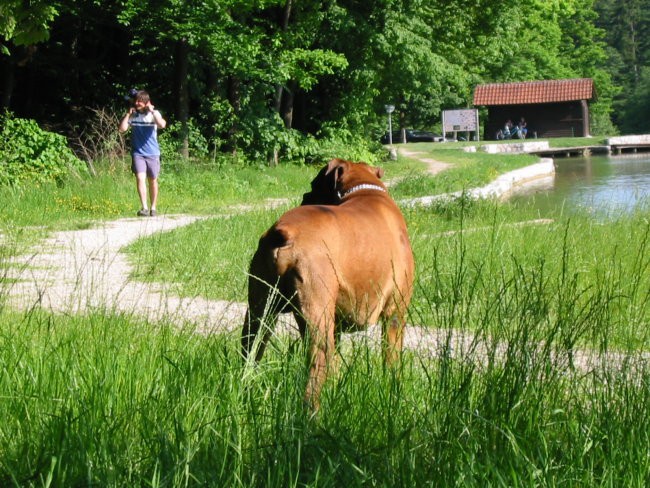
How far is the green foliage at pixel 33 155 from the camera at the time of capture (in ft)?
61.5

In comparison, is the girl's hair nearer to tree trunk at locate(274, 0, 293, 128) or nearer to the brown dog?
the brown dog

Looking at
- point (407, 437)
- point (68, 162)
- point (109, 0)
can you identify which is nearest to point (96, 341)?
point (407, 437)

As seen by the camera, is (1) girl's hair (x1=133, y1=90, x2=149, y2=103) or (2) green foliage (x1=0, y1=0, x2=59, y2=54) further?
(1) girl's hair (x1=133, y1=90, x2=149, y2=103)

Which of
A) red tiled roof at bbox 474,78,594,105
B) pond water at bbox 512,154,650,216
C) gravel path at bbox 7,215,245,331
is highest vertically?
red tiled roof at bbox 474,78,594,105

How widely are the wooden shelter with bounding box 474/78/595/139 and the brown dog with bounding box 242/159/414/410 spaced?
257 feet

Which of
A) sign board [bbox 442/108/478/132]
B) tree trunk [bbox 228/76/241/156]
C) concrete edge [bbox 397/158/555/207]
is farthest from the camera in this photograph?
sign board [bbox 442/108/478/132]

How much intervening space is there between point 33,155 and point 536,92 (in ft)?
220

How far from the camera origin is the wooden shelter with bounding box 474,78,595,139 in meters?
81.3

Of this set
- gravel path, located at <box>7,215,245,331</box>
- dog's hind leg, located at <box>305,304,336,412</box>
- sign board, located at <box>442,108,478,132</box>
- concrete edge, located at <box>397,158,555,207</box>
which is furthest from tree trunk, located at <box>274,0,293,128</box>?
sign board, located at <box>442,108,478,132</box>

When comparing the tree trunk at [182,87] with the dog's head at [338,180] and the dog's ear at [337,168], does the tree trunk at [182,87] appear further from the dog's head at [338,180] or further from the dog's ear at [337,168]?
the dog's ear at [337,168]

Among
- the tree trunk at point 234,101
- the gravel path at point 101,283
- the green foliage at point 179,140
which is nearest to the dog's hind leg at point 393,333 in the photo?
the gravel path at point 101,283

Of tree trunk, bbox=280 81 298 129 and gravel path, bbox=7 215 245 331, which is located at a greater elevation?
tree trunk, bbox=280 81 298 129

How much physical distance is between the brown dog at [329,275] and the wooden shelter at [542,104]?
257 feet

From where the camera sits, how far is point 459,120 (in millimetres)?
77125
